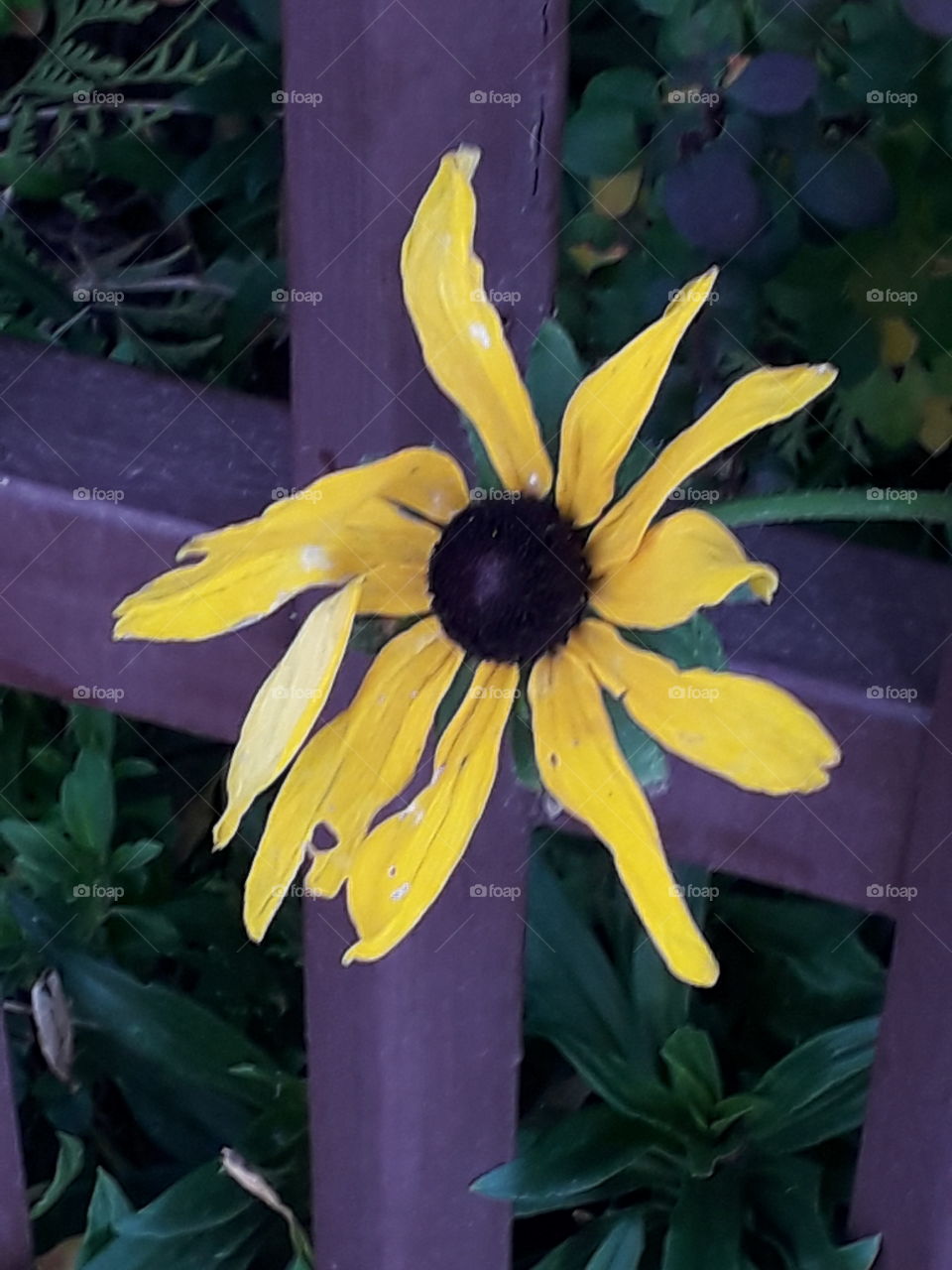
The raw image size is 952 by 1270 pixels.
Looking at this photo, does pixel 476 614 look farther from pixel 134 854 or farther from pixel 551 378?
pixel 134 854

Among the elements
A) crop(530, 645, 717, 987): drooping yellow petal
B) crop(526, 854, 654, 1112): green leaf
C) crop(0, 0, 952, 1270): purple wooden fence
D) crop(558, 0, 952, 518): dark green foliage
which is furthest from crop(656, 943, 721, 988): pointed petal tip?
crop(526, 854, 654, 1112): green leaf

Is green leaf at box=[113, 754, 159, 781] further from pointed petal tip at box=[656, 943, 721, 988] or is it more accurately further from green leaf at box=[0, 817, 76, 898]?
pointed petal tip at box=[656, 943, 721, 988]

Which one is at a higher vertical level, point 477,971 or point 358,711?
point 358,711

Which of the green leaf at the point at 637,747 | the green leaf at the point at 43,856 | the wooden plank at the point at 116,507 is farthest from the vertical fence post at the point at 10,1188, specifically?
the green leaf at the point at 637,747

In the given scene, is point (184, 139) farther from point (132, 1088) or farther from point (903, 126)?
point (132, 1088)

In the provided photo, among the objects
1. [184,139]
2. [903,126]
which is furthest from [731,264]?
[184,139]

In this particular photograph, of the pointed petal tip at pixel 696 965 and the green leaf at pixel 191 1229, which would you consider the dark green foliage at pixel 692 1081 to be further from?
the pointed petal tip at pixel 696 965
